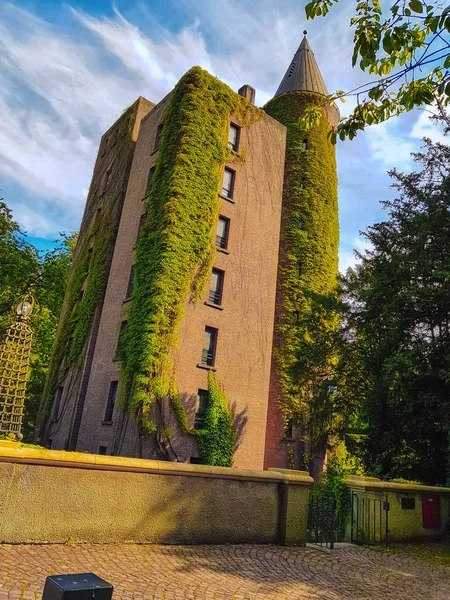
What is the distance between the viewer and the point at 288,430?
1145 inches

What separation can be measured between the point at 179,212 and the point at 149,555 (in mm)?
20044

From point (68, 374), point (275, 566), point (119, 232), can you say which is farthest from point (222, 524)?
point (119, 232)

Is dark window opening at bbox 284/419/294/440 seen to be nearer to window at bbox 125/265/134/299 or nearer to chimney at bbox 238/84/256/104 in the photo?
window at bbox 125/265/134/299

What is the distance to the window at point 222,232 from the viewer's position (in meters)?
27.7

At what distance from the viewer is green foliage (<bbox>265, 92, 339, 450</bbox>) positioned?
28375 mm

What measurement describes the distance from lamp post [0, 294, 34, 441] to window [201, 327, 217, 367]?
1580 cm

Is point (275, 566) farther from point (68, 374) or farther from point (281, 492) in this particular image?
point (68, 374)

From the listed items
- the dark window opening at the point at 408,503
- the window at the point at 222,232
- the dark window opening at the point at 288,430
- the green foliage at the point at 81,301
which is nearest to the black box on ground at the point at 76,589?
the dark window opening at the point at 408,503

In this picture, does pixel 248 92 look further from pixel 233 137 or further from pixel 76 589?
pixel 76 589

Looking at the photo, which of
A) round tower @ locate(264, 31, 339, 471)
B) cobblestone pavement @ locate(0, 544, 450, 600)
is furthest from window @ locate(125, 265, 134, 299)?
cobblestone pavement @ locate(0, 544, 450, 600)

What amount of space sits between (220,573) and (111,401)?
59.3ft

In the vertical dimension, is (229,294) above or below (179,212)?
below

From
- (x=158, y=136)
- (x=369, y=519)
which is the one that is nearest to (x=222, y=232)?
(x=158, y=136)

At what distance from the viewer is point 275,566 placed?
27.2 feet
